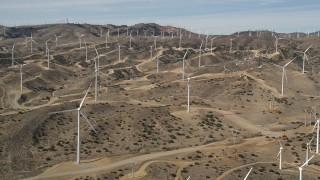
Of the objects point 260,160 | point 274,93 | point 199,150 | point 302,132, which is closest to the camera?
point 260,160

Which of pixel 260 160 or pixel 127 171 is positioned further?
pixel 260 160

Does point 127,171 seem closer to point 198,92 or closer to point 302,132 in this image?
point 302,132

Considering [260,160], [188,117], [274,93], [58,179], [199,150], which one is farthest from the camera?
[274,93]

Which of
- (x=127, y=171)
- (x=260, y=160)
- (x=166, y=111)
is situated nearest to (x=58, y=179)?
(x=127, y=171)

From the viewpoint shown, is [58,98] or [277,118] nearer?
[277,118]

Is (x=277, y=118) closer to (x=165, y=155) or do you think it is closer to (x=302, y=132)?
(x=302, y=132)

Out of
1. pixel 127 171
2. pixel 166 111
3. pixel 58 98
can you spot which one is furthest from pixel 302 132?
Answer: pixel 58 98

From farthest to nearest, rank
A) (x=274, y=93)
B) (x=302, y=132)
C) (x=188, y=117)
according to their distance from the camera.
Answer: (x=274, y=93)
(x=188, y=117)
(x=302, y=132)

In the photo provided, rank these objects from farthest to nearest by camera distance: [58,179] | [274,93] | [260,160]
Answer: [274,93]
[260,160]
[58,179]
